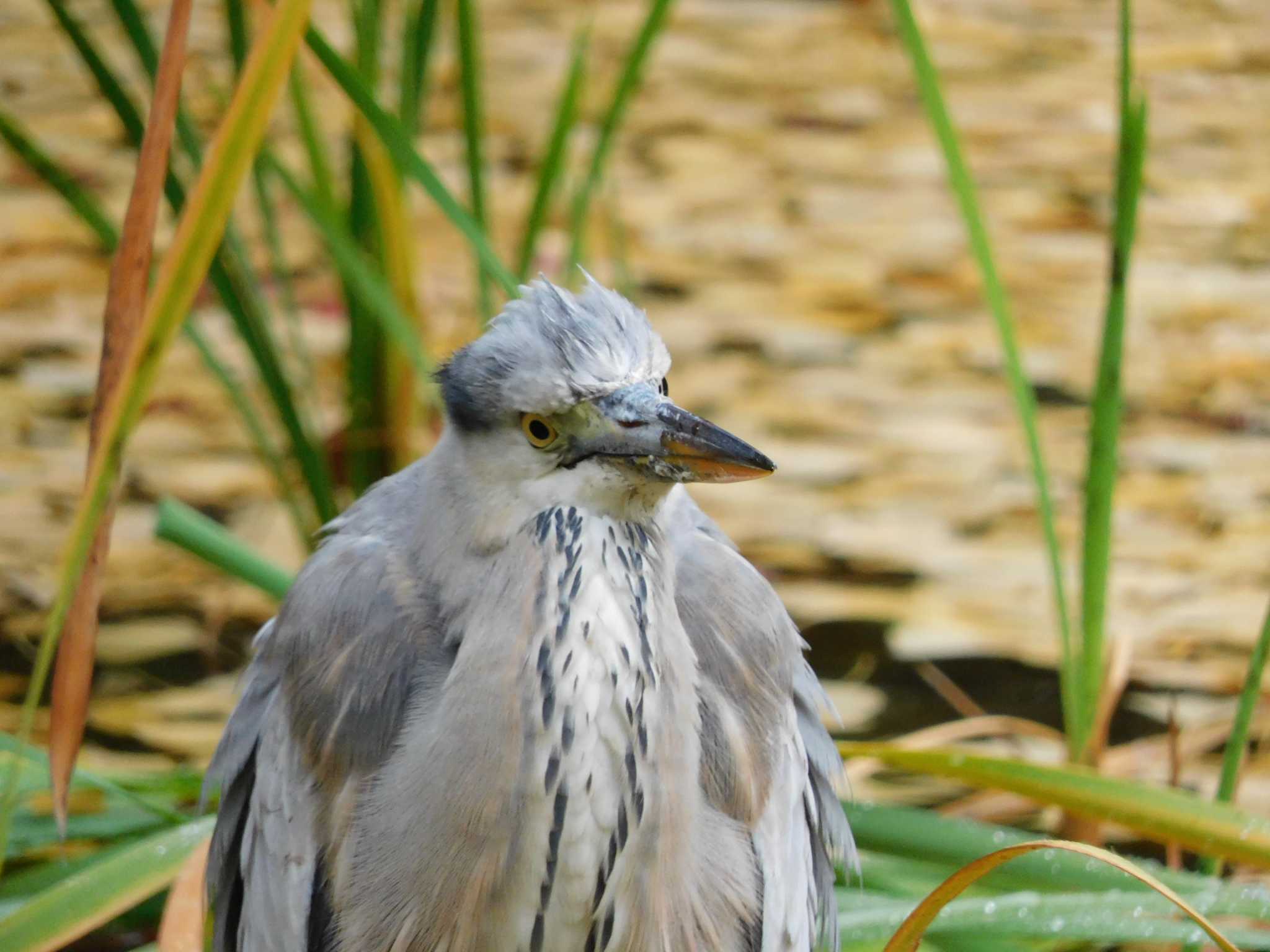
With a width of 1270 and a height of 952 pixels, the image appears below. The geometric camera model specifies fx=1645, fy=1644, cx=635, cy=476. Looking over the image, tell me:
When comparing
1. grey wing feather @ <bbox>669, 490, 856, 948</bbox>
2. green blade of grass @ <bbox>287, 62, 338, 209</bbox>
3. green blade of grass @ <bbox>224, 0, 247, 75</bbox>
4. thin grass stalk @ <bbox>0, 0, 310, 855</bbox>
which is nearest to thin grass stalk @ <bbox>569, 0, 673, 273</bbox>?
green blade of grass @ <bbox>287, 62, 338, 209</bbox>

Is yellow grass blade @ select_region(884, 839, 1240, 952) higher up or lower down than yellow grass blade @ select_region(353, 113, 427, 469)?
lower down

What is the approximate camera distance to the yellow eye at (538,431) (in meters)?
1.34

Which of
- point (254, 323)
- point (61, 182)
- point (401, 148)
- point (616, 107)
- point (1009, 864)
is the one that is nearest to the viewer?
point (401, 148)

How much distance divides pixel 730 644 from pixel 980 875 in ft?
1.05

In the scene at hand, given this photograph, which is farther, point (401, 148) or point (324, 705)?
point (401, 148)

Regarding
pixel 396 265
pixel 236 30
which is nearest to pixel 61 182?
pixel 236 30

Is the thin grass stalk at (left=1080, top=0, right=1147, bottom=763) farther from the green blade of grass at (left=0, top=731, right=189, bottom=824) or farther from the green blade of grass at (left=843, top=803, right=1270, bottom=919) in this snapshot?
the green blade of grass at (left=0, top=731, right=189, bottom=824)

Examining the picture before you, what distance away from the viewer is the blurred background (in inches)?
112

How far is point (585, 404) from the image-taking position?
1.32 m

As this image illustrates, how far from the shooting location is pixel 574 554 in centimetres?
131

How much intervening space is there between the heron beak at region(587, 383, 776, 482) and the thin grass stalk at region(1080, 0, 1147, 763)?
27.5 inches

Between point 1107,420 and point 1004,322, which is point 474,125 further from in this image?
point 1107,420

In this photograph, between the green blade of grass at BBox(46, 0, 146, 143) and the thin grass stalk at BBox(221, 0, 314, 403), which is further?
the thin grass stalk at BBox(221, 0, 314, 403)

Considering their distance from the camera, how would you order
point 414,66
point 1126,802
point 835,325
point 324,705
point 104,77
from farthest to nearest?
1. point 835,325
2. point 414,66
3. point 104,77
4. point 1126,802
5. point 324,705
